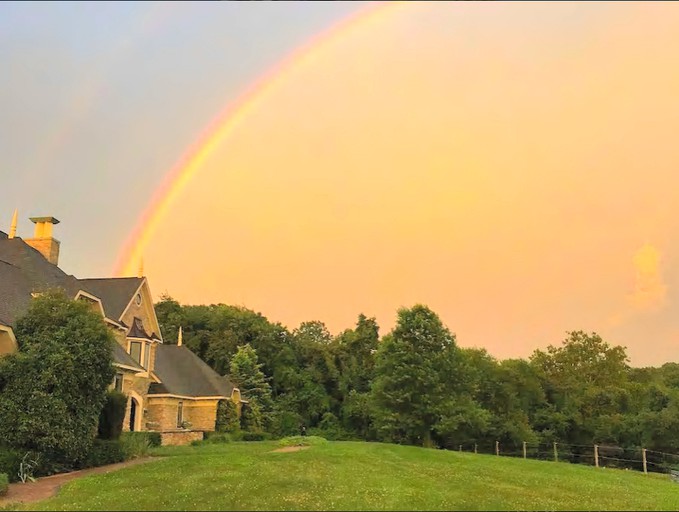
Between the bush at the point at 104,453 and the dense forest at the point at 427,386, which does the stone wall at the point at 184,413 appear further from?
the bush at the point at 104,453

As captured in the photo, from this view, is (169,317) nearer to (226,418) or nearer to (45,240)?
(226,418)

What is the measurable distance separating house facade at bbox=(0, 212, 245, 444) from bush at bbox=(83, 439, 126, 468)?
459 cm

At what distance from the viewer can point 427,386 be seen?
138 ft

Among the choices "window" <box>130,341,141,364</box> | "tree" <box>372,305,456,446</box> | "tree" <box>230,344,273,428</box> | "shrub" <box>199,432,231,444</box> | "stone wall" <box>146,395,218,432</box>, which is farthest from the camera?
"tree" <box>230,344,273,428</box>

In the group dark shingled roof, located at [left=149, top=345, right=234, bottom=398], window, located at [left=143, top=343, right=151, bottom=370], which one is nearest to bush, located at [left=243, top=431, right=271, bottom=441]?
dark shingled roof, located at [left=149, top=345, right=234, bottom=398]

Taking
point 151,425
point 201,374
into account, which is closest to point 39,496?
point 151,425

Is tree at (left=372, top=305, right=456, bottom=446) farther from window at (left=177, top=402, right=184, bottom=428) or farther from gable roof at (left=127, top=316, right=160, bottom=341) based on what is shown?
gable roof at (left=127, top=316, right=160, bottom=341)

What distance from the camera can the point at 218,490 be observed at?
12.9 meters

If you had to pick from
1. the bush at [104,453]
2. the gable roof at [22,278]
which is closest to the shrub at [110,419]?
the bush at [104,453]

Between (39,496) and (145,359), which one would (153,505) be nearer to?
(39,496)

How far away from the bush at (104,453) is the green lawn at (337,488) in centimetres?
231

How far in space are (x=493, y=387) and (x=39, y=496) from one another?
40002 mm

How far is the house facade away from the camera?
84.7 ft

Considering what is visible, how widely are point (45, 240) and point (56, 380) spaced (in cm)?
1657
